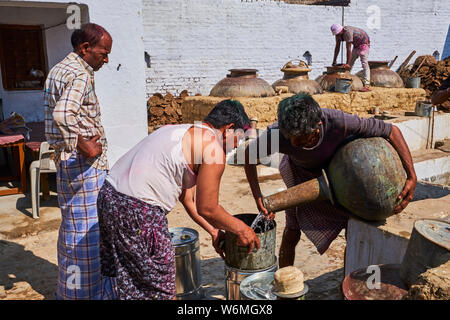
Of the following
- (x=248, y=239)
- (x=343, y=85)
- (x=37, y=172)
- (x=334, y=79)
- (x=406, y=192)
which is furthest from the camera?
(x=334, y=79)

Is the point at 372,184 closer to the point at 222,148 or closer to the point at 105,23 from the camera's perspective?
the point at 222,148

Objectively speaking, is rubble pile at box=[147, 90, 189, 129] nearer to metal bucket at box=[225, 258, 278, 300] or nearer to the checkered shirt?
the checkered shirt

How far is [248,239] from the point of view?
98.3 inches

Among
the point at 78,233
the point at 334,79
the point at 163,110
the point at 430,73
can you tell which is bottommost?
the point at 78,233

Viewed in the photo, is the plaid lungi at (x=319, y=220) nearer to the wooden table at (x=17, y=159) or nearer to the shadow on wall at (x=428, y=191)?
the shadow on wall at (x=428, y=191)

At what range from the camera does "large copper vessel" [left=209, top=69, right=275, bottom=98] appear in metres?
8.41

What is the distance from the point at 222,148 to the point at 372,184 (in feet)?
3.31

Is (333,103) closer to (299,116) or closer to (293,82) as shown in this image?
(293,82)

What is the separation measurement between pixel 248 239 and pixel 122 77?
3949 mm

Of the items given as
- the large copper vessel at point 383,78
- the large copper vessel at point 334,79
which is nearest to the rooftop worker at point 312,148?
the large copper vessel at point 334,79

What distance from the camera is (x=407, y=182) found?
2.75 m

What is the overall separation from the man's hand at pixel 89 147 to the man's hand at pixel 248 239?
1153mm

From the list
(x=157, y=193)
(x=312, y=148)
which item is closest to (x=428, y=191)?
(x=312, y=148)

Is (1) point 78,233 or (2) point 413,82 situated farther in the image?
(2) point 413,82
